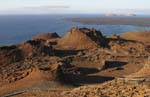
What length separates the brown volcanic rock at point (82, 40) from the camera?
2628 inches

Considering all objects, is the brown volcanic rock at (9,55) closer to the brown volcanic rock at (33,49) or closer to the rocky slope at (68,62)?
the rocky slope at (68,62)

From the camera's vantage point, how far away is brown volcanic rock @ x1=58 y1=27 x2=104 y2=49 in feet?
219

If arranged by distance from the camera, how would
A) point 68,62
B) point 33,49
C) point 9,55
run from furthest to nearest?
point 33,49 < point 68,62 < point 9,55

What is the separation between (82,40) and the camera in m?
67.6

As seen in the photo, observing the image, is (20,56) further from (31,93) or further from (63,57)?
(31,93)

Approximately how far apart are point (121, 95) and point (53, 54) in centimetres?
4106

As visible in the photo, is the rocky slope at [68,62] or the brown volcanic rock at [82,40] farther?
the brown volcanic rock at [82,40]

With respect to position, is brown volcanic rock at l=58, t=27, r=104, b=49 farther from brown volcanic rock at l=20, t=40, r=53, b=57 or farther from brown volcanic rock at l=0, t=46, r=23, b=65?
brown volcanic rock at l=0, t=46, r=23, b=65

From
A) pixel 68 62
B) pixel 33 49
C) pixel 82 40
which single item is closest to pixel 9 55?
pixel 33 49

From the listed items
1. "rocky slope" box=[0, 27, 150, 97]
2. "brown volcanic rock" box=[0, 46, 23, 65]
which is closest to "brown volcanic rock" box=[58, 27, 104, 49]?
"rocky slope" box=[0, 27, 150, 97]

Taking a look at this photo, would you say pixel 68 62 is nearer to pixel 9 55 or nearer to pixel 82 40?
pixel 9 55

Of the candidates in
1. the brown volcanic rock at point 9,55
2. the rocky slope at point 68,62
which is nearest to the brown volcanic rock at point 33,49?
the rocky slope at point 68,62

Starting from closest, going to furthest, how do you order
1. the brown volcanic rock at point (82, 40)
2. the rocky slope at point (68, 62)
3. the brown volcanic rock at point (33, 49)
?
the rocky slope at point (68, 62), the brown volcanic rock at point (33, 49), the brown volcanic rock at point (82, 40)

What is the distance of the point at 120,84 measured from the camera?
872 inches
